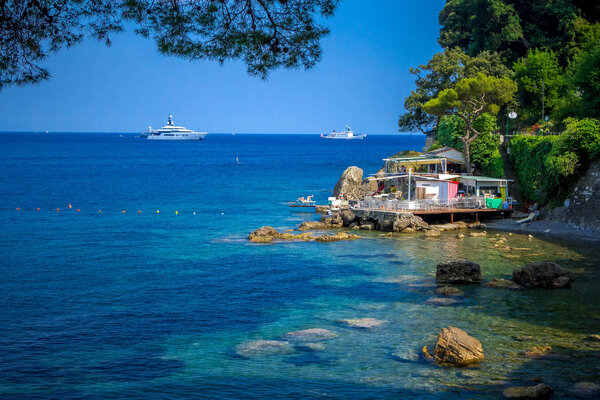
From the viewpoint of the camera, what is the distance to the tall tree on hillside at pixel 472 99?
56062mm

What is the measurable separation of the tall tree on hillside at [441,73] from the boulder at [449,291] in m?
43.1

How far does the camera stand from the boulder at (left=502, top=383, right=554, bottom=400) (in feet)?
57.5

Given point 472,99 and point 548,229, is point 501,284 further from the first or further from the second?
point 472,99

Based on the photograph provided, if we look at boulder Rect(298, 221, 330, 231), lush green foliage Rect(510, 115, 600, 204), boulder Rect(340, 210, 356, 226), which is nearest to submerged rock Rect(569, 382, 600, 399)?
lush green foliage Rect(510, 115, 600, 204)

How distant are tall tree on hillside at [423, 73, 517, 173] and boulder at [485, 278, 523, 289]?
89.3 ft

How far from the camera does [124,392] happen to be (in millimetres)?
18969

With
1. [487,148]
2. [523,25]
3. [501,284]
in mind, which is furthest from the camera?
[523,25]

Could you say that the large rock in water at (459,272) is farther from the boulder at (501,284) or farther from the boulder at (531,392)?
the boulder at (531,392)

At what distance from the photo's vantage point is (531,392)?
17.6 meters

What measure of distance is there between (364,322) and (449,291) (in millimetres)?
6139

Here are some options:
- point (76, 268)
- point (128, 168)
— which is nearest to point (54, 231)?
point (76, 268)

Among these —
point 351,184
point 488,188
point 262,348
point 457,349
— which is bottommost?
point 262,348

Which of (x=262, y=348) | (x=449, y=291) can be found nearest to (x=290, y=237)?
(x=449, y=291)

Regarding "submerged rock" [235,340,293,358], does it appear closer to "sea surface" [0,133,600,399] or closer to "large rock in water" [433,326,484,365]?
"sea surface" [0,133,600,399]
